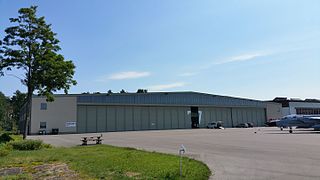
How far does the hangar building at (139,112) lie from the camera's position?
57.1 meters

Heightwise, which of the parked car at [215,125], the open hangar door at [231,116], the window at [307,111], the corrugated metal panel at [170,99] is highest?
the corrugated metal panel at [170,99]

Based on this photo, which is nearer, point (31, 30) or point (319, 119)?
point (31, 30)

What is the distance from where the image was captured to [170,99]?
71.7 metres

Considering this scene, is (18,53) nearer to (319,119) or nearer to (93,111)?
(93,111)

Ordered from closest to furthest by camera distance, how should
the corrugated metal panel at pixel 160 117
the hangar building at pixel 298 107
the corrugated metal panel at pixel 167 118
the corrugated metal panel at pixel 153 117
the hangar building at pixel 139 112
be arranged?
the hangar building at pixel 139 112 → the corrugated metal panel at pixel 153 117 → the corrugated metal panel at pixel 160 117 → the corrugated metal panel at pixel 167 118 → the hangar building at pixel 298 107

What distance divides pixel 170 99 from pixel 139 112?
852 centimetres

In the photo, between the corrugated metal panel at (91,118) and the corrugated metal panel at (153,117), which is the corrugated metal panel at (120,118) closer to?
the corrugated metal panel at (91,118)

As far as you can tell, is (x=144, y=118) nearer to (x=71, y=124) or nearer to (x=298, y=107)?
(x=71, y=124)

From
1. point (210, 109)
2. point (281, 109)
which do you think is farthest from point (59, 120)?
point (281, 109)

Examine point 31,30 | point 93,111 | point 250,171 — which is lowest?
point 250,171

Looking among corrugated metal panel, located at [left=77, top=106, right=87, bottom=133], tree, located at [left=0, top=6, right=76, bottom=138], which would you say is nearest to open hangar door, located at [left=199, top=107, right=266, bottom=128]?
corrugated metal panel, located at [left=77, top=106, right=87, bottom=133]

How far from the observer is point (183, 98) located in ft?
243

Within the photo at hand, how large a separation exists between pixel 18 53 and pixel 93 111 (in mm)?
35969

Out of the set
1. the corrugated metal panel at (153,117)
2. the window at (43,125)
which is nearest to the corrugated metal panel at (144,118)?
the corrugated metal panel at (153,117)
